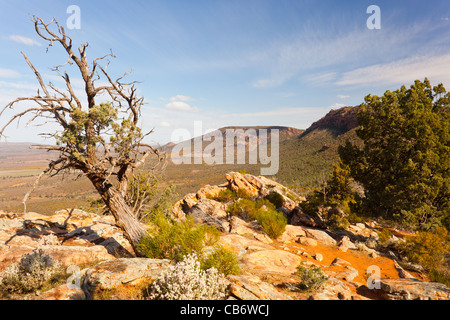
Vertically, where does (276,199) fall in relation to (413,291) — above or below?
below

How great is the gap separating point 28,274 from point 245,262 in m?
6.08

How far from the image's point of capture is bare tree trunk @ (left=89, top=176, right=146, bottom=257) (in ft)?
22.7

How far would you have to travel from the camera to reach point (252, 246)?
938 cm

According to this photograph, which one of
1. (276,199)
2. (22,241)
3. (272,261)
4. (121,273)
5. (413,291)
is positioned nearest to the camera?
(121,273)

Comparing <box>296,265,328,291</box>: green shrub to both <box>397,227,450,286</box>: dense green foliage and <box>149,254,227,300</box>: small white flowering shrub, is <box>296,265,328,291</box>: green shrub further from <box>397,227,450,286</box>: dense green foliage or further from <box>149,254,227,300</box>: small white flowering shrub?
<box>397,227,450,286</box>: dense green foliage

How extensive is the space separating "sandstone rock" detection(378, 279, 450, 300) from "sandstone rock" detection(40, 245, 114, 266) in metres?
8.61

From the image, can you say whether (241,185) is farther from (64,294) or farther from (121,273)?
(64,294)

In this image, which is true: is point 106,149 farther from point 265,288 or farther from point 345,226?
point 345,226

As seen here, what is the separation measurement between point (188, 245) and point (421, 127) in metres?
14.4

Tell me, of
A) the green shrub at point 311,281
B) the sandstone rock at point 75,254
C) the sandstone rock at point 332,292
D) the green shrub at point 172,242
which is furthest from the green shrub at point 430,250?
the sandstone rock at point 75,254

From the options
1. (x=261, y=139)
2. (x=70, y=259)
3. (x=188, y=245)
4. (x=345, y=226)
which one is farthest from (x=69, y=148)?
(x=261, y=139)

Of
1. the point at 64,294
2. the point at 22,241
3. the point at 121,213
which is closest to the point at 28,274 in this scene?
the point at 64,294

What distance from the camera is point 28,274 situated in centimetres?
482

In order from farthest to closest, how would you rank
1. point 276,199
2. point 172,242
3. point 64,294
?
point 276,199 < point 172,242 < point 64,294
